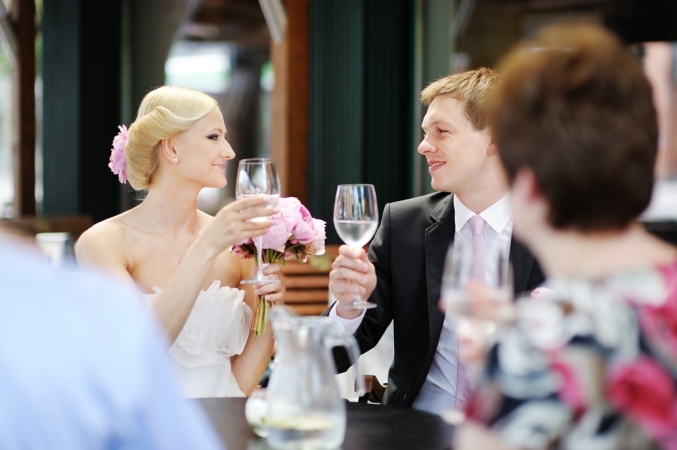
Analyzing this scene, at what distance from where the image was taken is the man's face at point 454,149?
2.47 metres

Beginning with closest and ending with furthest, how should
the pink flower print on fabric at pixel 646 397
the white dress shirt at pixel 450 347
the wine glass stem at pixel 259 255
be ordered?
the pink flower print on fabric at pixel 646 397 < the wine glass stem at pixel 259 255 < the white dress shirt at pixel 450 347

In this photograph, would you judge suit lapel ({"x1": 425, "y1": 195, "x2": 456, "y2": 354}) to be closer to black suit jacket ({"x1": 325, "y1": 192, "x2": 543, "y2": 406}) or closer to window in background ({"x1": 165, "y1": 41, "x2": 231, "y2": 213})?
black suit jacket ({"x1": 325, "y1": 192, "x2": 543, "y2": 406})

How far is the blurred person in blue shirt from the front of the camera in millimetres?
749

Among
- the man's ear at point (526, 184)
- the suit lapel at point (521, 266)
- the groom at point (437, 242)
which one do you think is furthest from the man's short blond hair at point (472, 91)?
the man's ear at point (526, 184)

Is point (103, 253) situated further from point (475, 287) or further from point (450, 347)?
point (475, 287)

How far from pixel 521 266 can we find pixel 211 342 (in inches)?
38.2

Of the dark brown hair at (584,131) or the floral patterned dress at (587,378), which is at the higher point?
the dark brown hair at (584,131)

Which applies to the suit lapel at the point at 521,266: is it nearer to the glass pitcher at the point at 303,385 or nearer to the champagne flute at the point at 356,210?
the champagne flute at the point at 356,210

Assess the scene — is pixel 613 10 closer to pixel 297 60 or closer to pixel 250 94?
pixel 297 60

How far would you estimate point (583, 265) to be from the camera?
1163 mm

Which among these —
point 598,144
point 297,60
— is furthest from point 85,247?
point 297,60

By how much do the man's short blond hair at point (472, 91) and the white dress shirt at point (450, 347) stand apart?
26 centimetres

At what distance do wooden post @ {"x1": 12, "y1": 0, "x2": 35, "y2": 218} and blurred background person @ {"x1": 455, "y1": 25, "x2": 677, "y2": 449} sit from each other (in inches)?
285

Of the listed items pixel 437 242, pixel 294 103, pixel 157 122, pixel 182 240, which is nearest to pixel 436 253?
pixel 437 242
